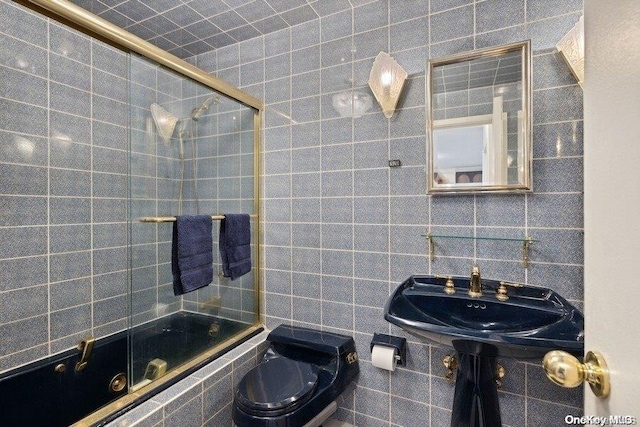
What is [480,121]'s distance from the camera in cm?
137

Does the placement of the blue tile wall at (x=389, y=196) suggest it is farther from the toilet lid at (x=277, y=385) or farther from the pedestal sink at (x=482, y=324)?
the toilet lid at (x=277, y=385)

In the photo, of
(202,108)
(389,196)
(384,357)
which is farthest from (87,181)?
(384,357)

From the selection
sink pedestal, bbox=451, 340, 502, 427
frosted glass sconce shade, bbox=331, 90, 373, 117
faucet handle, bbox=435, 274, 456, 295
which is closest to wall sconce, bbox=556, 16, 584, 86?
frosted glass sconce shade, bbox=331, 90, 373, 117

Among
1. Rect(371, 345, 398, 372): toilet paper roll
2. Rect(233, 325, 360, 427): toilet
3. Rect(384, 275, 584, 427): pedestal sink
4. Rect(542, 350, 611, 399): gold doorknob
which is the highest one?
Rect(542, 350, 611, 399): gold doorknob

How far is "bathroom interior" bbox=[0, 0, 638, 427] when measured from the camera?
1271mm

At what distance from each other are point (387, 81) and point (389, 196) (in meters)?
0.58

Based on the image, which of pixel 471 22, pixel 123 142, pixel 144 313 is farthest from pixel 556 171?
pixel 123 142

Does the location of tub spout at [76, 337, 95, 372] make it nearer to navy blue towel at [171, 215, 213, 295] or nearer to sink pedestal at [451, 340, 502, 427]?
navy blue towel at [171, 215, 213, 295]

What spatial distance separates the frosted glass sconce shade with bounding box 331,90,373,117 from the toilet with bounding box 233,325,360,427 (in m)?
1.23

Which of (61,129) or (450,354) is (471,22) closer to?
(450,354)

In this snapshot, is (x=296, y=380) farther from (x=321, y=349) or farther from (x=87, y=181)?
(x=87, y=181)

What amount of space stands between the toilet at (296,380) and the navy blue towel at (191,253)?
0.51 m

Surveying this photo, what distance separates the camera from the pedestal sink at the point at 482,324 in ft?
3.08

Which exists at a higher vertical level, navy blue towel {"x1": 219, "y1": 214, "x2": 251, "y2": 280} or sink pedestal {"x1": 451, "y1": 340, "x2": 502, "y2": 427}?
navy blue towel {"x1": 219, "y1": 214, "x2": 251, "y2": 280}
